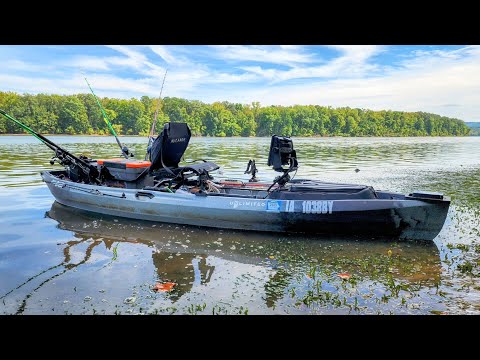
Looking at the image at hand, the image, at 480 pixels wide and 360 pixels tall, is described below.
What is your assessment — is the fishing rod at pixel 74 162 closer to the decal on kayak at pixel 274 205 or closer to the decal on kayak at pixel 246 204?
the decal on kayak at pixel 246 204

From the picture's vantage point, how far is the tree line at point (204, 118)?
251 ft

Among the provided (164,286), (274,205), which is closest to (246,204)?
(274,205)

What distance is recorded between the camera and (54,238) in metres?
8.65

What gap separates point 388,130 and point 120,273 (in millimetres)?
116697

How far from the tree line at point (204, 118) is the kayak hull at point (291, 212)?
2486 inches

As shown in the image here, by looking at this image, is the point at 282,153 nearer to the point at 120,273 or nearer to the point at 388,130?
the point at 120,273

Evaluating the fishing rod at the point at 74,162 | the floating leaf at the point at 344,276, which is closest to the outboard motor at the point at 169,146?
the fishing rod at the point at 74,162

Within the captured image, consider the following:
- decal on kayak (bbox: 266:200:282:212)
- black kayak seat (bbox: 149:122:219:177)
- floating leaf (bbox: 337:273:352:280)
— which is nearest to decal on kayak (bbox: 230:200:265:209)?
decal on kayak (bbox: 266:200:282:212)

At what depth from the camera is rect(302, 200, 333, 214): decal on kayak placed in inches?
330

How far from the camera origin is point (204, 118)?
293ft

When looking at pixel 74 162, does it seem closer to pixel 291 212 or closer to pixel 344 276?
pixel 291 212

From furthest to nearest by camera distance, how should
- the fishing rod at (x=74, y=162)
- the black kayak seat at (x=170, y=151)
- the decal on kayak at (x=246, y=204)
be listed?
1. the fishing rod at (x=74, y=162)
2. the black kayak seat at (x=170, y=151)
3. the decal on kayak at (x=246, y=204)
